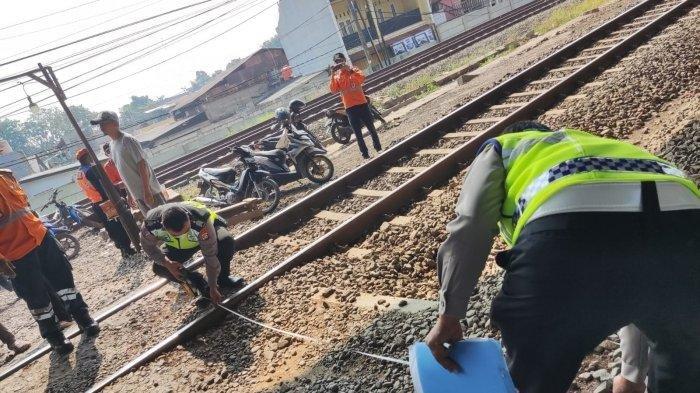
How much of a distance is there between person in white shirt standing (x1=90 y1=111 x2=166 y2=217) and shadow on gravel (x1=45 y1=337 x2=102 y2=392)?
76.0 inches

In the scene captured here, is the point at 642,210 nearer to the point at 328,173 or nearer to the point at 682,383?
the point at 682,383

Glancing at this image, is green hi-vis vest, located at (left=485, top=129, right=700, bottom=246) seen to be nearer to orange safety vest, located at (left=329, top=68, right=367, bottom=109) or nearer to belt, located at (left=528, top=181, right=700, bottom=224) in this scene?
belt, located at (left=528, top=181, right=700, bottom=224)

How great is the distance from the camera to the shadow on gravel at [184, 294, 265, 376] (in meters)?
3.57

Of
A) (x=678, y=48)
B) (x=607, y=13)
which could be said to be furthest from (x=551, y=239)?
(x=607, y=13)

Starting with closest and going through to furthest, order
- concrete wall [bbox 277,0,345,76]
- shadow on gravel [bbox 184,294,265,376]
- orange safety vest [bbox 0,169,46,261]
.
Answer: shadow on gravel [bbox 184,294,265,376], orange safety vest [bbox 0,169,46,261], concrete wall [bbox 277,0,345,76]

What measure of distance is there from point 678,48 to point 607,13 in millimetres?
6869

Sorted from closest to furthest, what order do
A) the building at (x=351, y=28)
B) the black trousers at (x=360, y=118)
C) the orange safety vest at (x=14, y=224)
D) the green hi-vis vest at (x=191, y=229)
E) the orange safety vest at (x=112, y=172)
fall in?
the green hi-vis vest at (x=191, y=229)
the orange safety vest at (x=14, y=224)
the orange safety vest at (x=112, y=172)
the black trousers at (x=360, y=118)
the building at (x=351, y=28)

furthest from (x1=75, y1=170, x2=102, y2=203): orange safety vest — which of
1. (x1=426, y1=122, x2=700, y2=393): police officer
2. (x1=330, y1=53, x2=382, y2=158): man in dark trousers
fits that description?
(x1=426, y1=122, x2=700, y2=393): police officer

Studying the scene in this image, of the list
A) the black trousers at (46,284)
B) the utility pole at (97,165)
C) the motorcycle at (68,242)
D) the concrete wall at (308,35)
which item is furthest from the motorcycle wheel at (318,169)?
the concrete wall at (308,35)

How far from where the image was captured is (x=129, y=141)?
227 inches

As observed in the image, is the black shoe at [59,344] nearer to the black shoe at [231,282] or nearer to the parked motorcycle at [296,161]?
the black shoe at [231,282]

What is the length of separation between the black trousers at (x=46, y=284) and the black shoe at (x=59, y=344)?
1.9 inches

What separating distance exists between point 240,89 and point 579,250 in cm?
4562

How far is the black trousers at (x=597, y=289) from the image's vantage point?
4.22 feet
